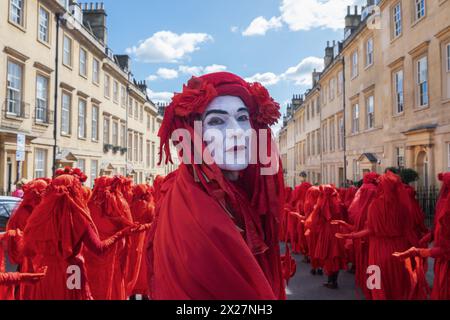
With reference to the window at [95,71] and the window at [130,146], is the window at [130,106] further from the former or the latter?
the window at [95,71]

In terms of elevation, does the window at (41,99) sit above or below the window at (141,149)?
above

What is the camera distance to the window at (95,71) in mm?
21109

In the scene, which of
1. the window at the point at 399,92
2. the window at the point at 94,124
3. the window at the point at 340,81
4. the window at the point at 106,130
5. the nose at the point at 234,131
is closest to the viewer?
the nose at the point at 234,131

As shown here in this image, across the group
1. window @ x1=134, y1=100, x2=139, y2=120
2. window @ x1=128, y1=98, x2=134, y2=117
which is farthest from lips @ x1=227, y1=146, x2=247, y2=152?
window @ x1=134, y1=100, x2=139, y2=120

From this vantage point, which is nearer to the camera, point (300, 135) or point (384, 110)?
point (384, 110)

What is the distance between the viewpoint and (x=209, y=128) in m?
1.42

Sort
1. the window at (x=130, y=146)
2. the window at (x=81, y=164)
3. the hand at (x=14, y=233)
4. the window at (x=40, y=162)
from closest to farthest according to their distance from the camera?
1. the hand at (x=14, y=233)
2. the window at (x=40, y=162)
3. the window at (x=81, y=164)
4. the window at (x=130, y=146)

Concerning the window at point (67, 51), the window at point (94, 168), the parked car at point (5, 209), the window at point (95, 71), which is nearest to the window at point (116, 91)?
the window at point (95, 71)

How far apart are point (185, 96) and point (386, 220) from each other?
151 inches

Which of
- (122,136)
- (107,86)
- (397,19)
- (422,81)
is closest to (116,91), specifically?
(107,86)

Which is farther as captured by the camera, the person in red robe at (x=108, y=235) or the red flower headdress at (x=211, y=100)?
the person in red robe at (x=108, y=235)

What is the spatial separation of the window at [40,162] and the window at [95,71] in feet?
23.1

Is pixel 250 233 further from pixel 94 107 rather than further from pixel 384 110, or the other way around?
pixel 94 107
